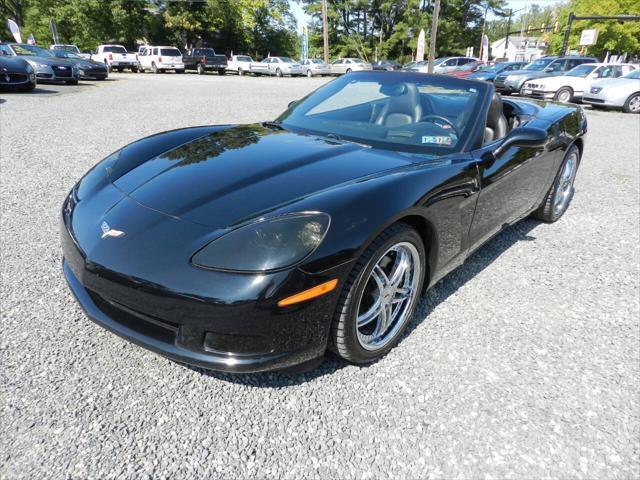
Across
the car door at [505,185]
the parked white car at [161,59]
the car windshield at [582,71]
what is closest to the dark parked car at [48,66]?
the car door at [505,185]

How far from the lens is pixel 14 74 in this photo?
1105 centimetres

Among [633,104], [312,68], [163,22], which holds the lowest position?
[633,104]

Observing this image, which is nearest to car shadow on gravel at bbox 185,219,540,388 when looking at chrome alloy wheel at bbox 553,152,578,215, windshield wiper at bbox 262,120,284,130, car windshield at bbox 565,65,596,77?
chrome alloy wheel at bbox 553,152,578,215

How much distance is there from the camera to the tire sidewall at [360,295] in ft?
5.82

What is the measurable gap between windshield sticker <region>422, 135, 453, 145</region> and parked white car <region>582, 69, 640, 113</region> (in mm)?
12827

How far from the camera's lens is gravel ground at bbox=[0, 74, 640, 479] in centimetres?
156

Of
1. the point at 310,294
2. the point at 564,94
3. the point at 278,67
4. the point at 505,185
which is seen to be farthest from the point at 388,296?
the point at 278,67

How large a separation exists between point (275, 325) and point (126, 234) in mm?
734

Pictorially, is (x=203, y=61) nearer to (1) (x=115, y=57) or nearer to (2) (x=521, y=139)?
(1) (x=115, y=57)

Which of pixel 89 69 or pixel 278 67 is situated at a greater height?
pixel 89 69

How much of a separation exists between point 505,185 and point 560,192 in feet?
4.96

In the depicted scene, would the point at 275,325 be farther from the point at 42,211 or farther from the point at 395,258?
the point at 42,211

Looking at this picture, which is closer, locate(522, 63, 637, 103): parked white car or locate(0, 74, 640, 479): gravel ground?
locate(0, 74, 640, 479): gravel ground

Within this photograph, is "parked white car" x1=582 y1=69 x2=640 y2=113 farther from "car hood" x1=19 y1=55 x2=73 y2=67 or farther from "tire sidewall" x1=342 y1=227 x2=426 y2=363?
"car hood" x1=19 y1=55 x2=73 y2=67
